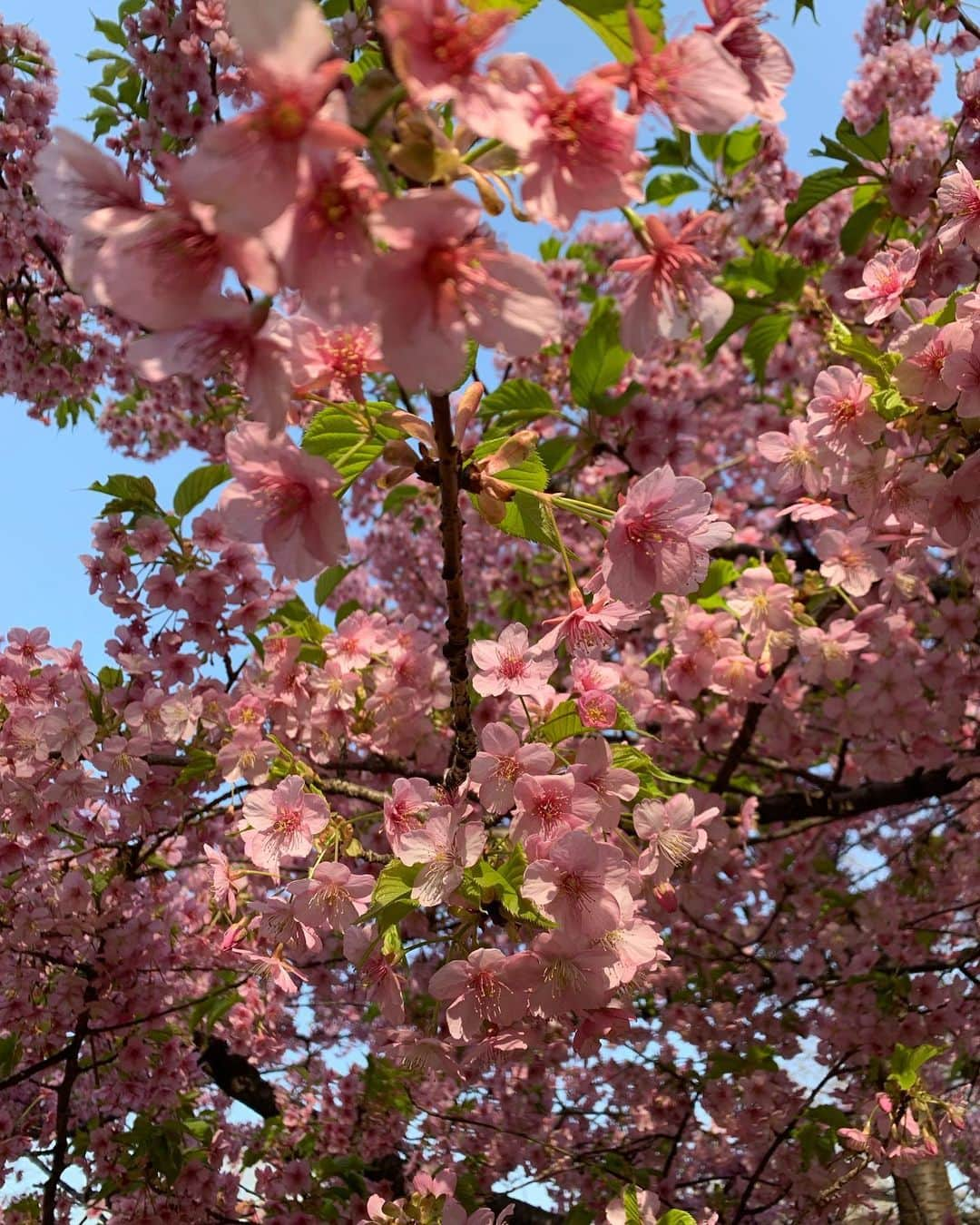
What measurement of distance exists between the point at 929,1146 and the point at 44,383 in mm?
5336

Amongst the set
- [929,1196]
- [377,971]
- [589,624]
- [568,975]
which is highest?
[589,624]

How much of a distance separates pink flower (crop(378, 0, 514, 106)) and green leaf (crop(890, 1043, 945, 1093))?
2825mm

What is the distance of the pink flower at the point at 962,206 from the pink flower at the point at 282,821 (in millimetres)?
1789

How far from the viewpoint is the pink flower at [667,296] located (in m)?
1.20

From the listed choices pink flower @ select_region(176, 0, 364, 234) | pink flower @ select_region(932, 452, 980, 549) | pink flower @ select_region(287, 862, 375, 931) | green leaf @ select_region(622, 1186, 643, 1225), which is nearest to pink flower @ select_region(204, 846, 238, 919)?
pink flower @ select_region(287, 862, 375, 931)

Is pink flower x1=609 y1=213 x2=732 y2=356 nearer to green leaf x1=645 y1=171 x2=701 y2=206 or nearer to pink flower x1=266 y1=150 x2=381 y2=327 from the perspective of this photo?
pink flower x1=266 y1=150 x2=381 y2=327

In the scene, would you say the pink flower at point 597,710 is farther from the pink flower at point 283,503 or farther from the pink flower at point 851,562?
the pink flower at point 851,562

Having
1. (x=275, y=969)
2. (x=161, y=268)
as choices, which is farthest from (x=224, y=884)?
(x=161, y=268)

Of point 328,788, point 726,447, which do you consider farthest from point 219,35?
point 726,447

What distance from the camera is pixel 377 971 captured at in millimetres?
1740

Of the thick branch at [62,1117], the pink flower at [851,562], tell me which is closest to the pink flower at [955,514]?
the pink flower at [851,562]

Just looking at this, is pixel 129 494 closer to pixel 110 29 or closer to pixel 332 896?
pixel 332 896

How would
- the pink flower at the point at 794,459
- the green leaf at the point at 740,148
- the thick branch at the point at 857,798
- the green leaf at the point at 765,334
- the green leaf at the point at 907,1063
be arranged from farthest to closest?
the green leaf at the point at 740,148
the thick branch at the point at 857,798
the green leaf at the point at 765,334
the green leaf at the point at 907,1063
the pink flower at the point at 794,459

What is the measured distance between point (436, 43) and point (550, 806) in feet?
3.65
